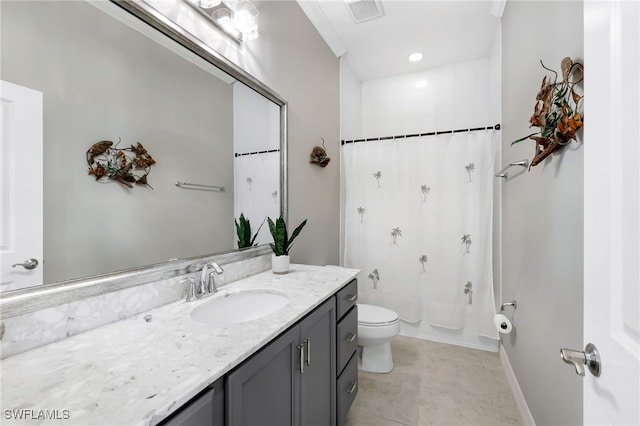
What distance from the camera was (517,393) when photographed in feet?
5.24

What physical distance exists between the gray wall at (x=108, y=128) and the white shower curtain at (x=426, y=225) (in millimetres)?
1547

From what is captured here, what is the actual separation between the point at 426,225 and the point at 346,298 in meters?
1.25

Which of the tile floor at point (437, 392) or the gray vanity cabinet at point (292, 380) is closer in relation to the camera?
the gray vanity cabinet at point (292, 380)

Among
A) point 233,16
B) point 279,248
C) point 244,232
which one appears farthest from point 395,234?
point 233,16

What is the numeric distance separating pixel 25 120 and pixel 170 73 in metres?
0.54

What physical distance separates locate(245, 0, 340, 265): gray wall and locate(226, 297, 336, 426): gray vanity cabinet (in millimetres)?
795

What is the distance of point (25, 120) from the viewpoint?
69 centimetres

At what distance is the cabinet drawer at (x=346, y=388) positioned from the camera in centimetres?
129

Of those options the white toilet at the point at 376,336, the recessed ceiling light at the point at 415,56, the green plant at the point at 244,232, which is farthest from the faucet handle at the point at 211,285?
the recessed ceiling light at the point at 415,56

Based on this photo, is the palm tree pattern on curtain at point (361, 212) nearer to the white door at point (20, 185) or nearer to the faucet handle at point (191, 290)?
the faucet handle at point (191, 290)

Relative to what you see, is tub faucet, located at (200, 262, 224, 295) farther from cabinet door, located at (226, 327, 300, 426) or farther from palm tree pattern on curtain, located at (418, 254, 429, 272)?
palm tree pattern on curtain, located at (418, 254, 429, 272)

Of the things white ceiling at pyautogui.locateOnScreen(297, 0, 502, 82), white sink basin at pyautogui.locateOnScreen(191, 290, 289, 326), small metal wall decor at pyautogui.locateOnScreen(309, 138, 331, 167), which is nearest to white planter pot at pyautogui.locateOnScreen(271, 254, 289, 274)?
white sink basin at pyautogui.locateOnScreen(191, 290, 289, 326)
